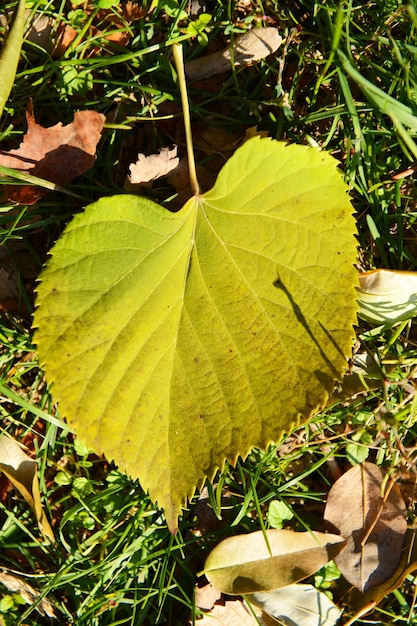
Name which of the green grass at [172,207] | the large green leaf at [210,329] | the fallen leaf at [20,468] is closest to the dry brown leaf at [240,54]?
the green grass at [172,207]

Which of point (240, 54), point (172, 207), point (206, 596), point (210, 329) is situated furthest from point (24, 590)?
point (240, 54)

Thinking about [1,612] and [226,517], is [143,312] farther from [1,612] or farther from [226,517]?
[1,612]

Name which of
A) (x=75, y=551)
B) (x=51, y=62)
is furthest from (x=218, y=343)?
(x=51, y=62)

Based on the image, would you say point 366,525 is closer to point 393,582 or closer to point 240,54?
point 393,582

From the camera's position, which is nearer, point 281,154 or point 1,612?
point 281,154

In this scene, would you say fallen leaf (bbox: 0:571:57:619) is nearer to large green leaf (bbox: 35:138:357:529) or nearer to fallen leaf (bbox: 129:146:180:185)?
large green leaf (bbox: 35:138:357:529)
